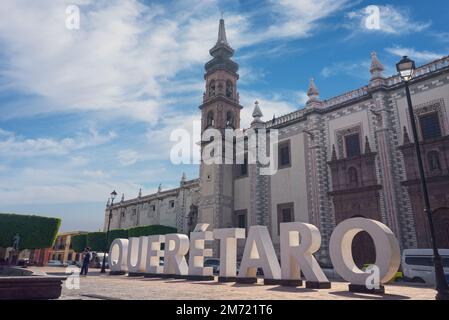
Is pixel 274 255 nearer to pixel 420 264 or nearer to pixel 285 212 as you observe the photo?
pixel 420 264

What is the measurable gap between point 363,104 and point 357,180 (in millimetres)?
5582

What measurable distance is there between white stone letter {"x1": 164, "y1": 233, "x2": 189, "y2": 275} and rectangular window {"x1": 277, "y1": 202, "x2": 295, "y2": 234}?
1157 centimetres

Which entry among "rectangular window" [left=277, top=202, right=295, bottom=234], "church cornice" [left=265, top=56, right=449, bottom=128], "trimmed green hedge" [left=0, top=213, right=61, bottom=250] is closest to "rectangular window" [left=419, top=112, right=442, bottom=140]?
"church cornice" [left=265, top=56, right=449, bottom=128]

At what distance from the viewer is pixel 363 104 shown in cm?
2425

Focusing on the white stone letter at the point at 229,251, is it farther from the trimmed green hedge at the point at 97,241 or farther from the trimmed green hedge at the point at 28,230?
the trimmed green hedge at the point at 97,241

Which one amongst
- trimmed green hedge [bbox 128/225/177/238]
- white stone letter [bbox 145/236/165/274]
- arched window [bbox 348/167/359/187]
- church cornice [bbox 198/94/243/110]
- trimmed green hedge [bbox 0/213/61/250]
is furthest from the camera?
trimmed green hedge [bbox 128/225/177/238]

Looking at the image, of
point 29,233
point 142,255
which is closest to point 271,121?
point 142,255

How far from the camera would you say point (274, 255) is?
47.2 feet

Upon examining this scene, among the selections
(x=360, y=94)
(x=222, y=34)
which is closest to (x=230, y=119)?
(x=222, y=34)

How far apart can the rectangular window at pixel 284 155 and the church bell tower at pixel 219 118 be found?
17.3ft

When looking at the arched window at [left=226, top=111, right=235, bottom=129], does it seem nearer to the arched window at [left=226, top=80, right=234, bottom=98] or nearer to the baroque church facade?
the baroque church facade

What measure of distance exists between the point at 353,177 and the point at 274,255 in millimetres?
12069

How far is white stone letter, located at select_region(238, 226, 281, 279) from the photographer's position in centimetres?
1409
